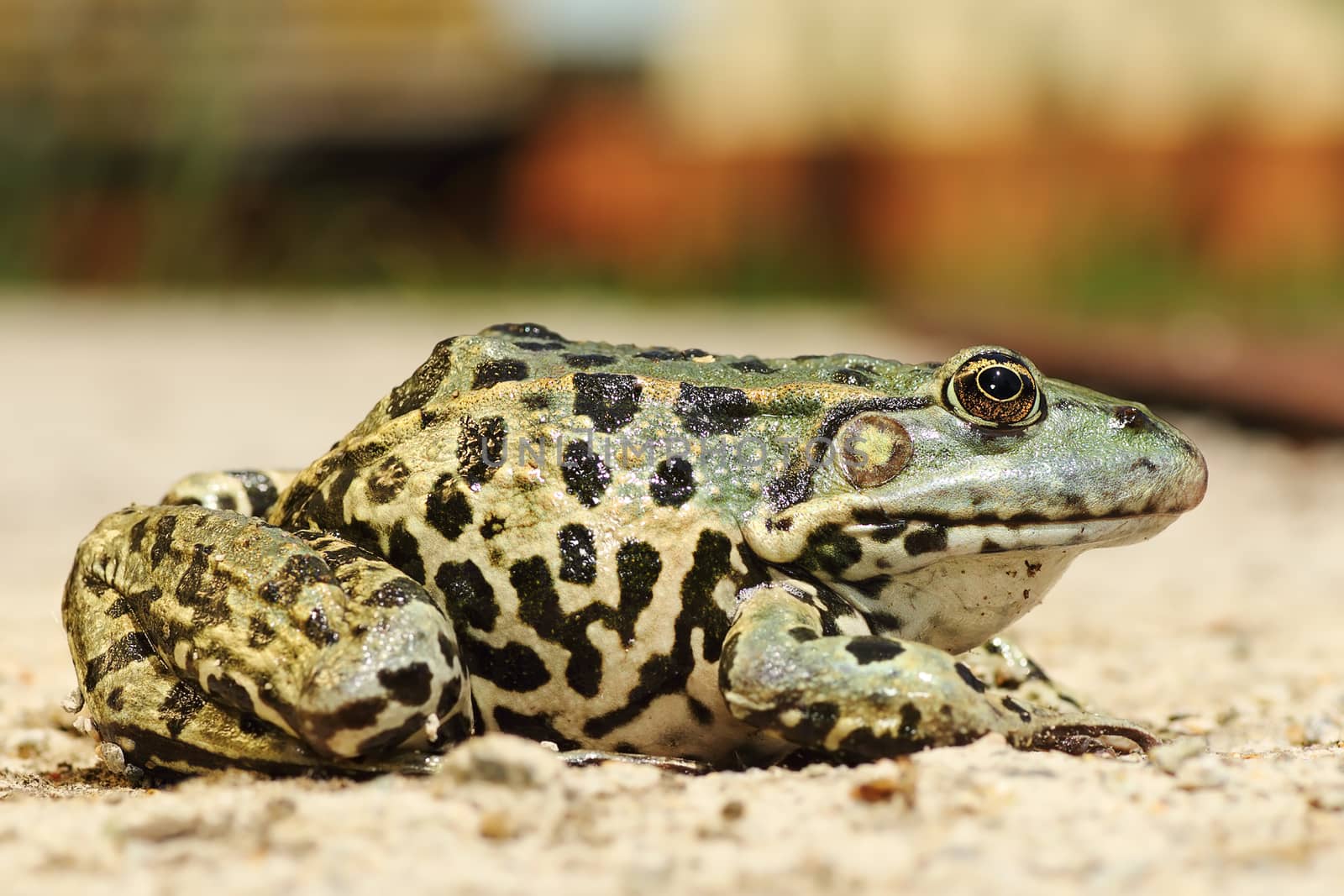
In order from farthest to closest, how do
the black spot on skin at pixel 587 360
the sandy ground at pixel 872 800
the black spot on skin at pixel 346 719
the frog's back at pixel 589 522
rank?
1. the black spot on skin at pixel 587 360
2. the frog's back at pixel 589 522
3. the black spot on skin at pixel 346 719
4. the sandy ground at pixel 872 800

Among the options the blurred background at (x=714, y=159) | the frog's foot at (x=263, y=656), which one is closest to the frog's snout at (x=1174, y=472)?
the frog's foot at (x=263, y=656)

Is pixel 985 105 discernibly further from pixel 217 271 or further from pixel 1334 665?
pixel 1334 665

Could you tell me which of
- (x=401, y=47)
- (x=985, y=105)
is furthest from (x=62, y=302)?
(x=985, y=105)

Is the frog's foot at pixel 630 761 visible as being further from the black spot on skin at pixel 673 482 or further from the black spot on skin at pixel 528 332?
the black spot on skin at pixel 528 332

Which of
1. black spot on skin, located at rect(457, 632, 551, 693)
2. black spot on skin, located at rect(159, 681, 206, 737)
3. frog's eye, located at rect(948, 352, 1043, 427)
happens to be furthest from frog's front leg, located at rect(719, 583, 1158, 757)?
black spot on skin, located at rect(159, 681, 206, 737)

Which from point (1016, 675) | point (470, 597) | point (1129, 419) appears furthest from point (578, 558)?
point (1016, 675)

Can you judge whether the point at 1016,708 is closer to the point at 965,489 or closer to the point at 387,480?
the point at 965,489
